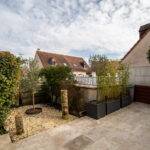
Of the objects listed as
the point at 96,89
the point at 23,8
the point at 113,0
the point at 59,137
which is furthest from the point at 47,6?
the point at 59,137

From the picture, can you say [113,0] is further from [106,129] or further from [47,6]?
[106,129]

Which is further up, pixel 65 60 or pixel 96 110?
pixel 65 60

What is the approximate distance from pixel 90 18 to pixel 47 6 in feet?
7.65

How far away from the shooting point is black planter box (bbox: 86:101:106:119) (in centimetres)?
352

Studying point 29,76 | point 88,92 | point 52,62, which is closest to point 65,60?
point 52,62

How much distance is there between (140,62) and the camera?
7.27 meters

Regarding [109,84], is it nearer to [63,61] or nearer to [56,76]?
[56,76]

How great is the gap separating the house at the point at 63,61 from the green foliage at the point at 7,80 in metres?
10.8

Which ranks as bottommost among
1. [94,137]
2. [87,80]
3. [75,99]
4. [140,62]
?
[94,137]

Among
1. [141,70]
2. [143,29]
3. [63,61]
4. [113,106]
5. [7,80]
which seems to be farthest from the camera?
[63,61]

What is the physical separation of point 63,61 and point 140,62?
38.7ft

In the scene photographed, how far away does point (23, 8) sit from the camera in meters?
4.14

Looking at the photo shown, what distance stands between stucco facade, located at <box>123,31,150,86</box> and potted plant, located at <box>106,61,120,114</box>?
5.49 feet

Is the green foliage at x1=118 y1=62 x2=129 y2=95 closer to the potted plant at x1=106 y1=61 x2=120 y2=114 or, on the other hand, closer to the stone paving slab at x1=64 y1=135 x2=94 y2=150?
the potted plant at x1=106 y1=61 x2=120 y2=114
